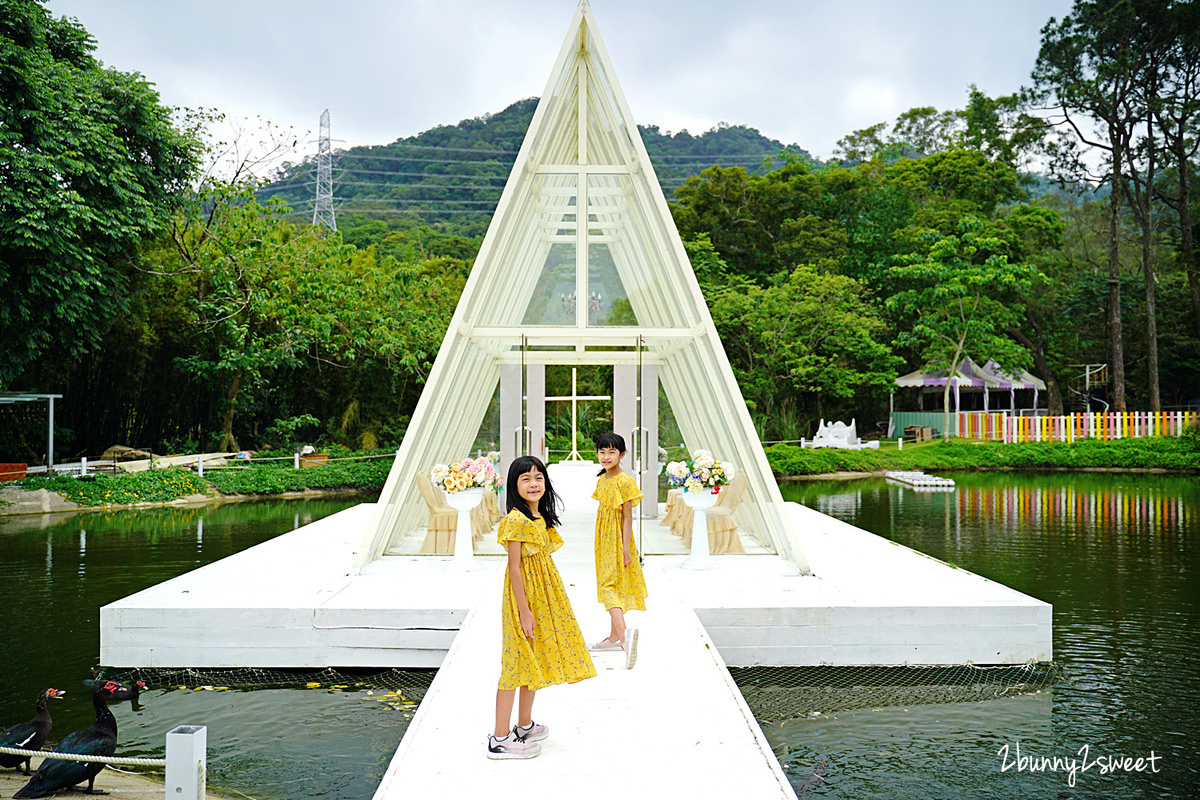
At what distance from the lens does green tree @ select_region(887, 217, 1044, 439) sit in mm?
23188

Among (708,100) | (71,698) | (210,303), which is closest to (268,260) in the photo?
(210,303)

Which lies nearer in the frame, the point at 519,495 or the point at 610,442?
the point at 519,495

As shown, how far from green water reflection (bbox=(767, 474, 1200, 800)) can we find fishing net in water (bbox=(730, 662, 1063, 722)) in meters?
0.13

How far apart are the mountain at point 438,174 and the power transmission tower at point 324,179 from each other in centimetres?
57

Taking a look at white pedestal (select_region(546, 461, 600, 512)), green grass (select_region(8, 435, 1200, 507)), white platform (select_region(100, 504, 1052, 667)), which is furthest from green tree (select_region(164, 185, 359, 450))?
white platform (select_region(100, 504, 1052, 667))

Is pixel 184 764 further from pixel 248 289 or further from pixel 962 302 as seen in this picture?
pixel 962 302

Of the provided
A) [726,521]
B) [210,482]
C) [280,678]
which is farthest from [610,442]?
[210,482]

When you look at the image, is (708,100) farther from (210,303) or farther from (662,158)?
A: (210,303)

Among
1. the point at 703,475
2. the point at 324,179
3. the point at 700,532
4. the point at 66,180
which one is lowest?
the point at 700,532

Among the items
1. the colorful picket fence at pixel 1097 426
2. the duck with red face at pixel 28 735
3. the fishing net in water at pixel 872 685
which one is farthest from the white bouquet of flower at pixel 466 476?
the colorful picket fence at pixel 1097 426

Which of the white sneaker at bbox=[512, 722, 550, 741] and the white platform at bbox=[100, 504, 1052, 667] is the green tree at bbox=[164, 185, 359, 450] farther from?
the white sneaker at bbox=[512, 722, 550, 741]

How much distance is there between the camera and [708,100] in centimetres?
4562

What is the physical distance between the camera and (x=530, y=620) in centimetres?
308

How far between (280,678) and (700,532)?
11.0ft
